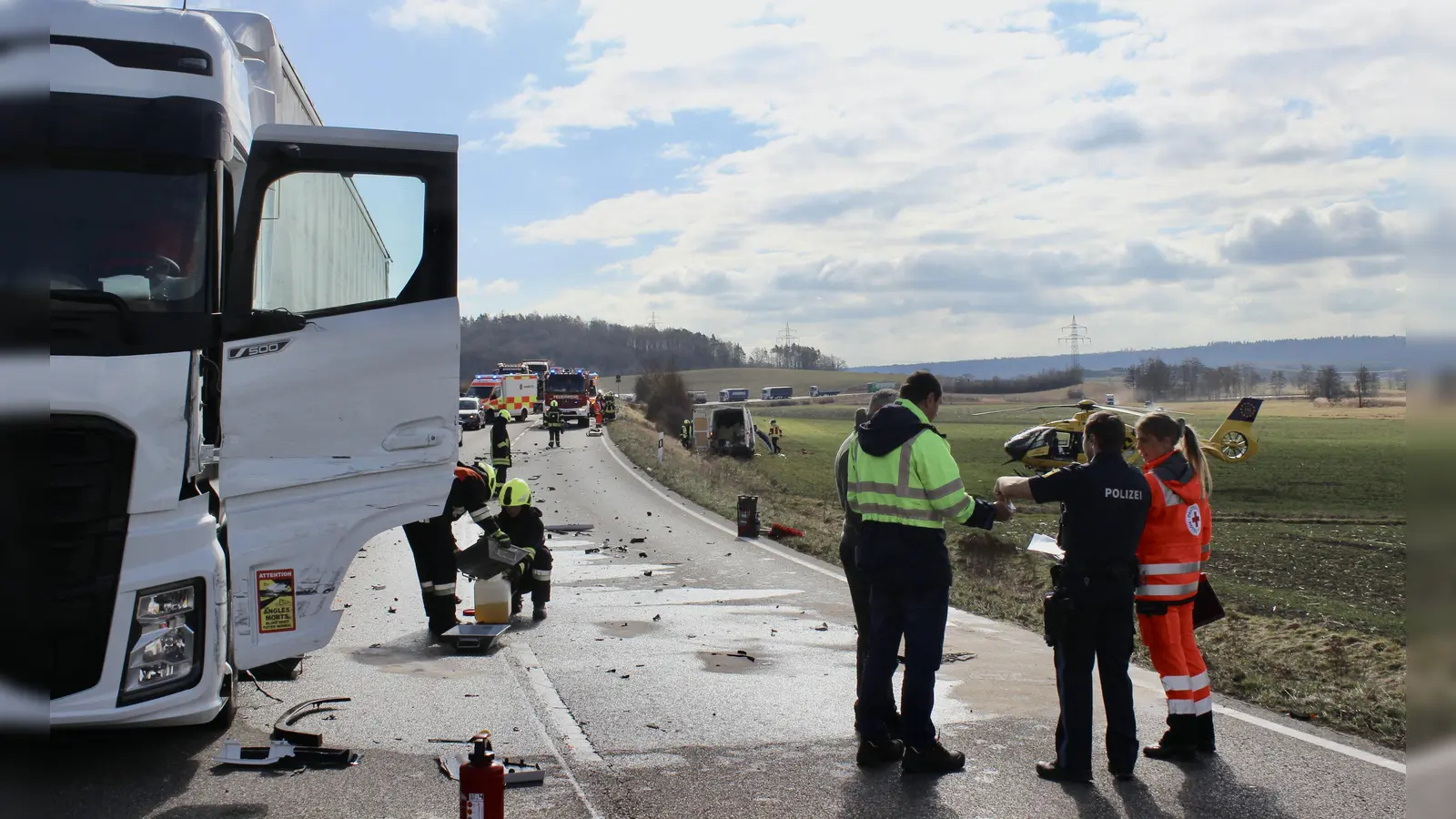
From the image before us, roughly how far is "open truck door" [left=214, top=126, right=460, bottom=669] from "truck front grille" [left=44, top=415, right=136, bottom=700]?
0.63 meters

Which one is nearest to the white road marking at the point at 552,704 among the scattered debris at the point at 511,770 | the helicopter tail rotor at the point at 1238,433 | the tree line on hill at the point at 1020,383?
the scattered debris at the point at 511,770

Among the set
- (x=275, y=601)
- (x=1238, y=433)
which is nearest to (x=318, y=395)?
(x=275, y=601)

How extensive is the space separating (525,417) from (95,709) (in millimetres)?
54756

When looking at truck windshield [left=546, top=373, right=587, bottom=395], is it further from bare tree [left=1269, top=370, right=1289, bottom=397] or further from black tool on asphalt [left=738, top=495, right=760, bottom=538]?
black tool on asphalt [left=738, top=495, right=760, bottom=538]

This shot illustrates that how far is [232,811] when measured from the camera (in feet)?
15.6

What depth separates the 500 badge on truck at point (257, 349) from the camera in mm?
4879

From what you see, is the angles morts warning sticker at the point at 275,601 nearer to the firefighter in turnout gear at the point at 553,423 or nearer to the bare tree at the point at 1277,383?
the firefighter in turnout gear at the point at 553,423

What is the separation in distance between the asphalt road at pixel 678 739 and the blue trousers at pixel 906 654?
25cm

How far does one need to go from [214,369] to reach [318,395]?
48 centimetres

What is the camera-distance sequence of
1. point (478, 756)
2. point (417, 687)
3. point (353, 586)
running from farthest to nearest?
1. point (353, 586)
2. point (417, 687)
3. point (478, 756)

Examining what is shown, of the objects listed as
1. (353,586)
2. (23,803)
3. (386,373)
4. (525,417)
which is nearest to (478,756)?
(386,373)

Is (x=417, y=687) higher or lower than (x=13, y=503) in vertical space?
lower

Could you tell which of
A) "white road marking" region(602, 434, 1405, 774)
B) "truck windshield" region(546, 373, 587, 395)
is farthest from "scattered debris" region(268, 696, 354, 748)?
"truck windshield" region(546, 373, 587, 395)

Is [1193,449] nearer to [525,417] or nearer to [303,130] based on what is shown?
[303,130]
